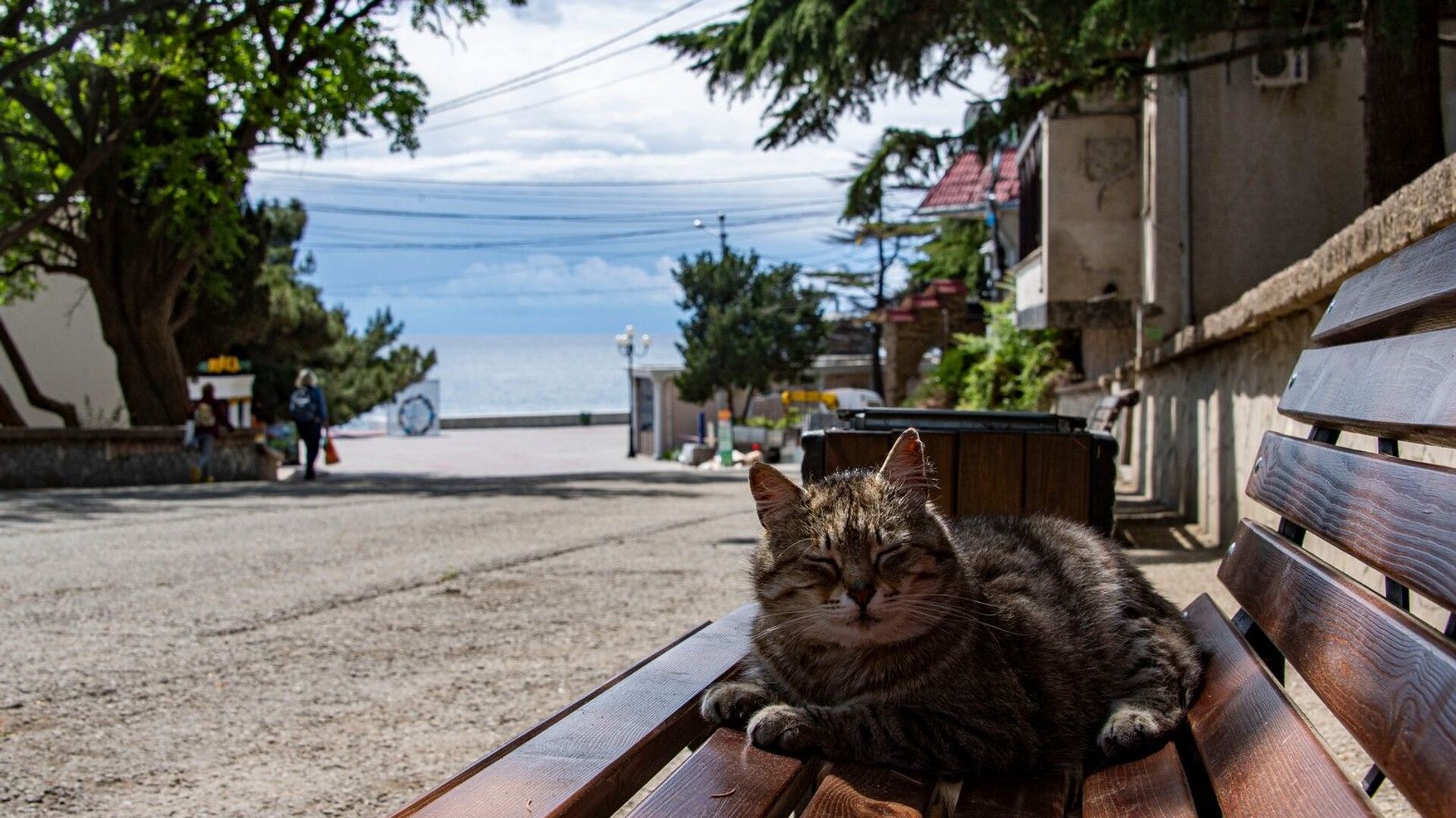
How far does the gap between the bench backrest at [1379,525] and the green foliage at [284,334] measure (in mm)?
22037

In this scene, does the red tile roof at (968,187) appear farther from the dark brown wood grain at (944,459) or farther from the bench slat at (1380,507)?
the bench slat at (1380,507)

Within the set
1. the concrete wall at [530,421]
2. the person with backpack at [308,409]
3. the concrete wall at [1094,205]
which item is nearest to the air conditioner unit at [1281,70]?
the concrete wall at [1094,205]

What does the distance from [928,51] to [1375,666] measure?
9893mm

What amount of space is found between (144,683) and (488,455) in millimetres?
33424

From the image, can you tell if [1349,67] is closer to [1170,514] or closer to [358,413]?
[1170,514]

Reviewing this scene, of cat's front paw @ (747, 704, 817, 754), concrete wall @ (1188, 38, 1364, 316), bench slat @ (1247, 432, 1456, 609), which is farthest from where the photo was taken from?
concrete wall @ (1188, 38, 1364, 316)

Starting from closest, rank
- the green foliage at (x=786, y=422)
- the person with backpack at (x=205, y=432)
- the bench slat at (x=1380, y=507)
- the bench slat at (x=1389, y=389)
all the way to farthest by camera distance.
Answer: the bench slat at (x=1380, y=507) → the bench slat at (x=1389, y=389) → the person with backpack at (x=205, y=432) → the green foliage at (x=786, y=422)

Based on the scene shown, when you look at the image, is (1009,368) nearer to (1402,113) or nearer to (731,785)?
(1402,113)

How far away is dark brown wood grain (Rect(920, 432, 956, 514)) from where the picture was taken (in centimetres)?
448

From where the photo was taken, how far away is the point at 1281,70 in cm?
1217

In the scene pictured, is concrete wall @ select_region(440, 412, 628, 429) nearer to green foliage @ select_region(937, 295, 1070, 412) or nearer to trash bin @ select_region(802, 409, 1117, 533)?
green foliage @ select_region(937, 295, 1070, 412)

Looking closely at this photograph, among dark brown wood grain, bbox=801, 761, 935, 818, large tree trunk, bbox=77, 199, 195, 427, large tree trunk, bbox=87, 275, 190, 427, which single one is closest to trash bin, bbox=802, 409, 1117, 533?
dark brown wood grain, bbox=801, 761, 935, 818

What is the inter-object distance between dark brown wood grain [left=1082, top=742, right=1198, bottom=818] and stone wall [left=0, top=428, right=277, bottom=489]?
822 inches

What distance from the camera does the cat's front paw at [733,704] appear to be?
7.41 feet
